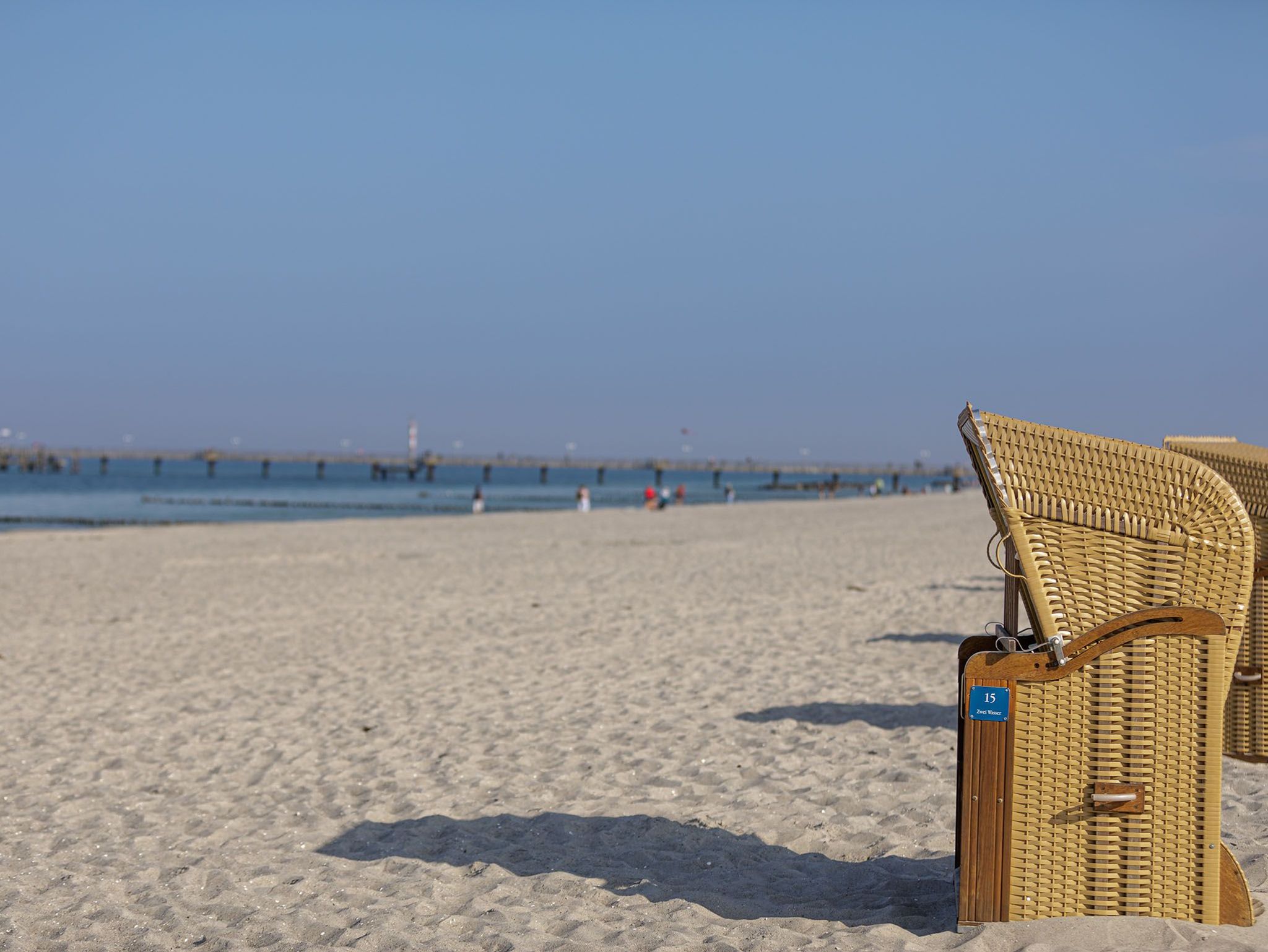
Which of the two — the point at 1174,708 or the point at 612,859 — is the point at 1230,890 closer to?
the point at 1174,708

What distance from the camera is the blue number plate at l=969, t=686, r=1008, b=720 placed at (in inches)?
112

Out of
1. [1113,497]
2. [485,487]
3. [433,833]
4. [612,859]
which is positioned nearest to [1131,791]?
[1113,497]

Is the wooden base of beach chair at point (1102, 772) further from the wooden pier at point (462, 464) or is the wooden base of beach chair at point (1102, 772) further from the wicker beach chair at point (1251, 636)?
the wooden pier at point (462, 464)

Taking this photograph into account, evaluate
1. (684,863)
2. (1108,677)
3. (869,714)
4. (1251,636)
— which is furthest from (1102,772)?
(869,714)

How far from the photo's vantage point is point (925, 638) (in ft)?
28.9

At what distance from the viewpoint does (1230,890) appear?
2984mm

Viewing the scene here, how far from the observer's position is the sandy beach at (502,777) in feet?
11.2

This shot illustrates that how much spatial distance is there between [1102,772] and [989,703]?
35 cm

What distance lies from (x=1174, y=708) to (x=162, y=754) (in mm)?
4943

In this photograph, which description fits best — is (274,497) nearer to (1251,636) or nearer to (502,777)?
(502,777)

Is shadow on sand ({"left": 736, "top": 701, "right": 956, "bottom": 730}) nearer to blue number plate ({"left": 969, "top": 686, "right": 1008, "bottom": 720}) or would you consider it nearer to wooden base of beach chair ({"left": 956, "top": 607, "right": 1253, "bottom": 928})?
wooden base of beach chair ({"left": 956, "top": 607, "right": 1253, "bottom": 928})

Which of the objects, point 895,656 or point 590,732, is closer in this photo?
point 590,732

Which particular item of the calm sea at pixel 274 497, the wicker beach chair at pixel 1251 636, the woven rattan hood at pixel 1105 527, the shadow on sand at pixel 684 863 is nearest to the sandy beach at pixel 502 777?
the shadow on sand at pixel 684 863

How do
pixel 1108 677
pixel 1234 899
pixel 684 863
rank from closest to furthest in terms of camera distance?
pixel 1108 677
pixel 1234 899
pixel 684 863
